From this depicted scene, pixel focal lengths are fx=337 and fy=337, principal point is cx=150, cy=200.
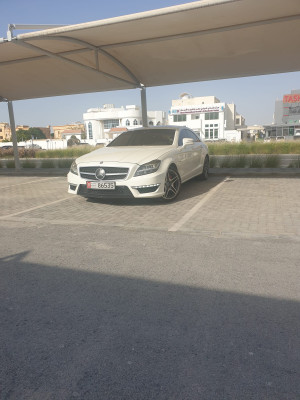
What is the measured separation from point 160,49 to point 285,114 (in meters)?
74.2

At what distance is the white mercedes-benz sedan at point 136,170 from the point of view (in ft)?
20.4

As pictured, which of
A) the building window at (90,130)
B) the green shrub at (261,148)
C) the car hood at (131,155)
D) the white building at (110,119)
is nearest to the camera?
the car hood at (131,155)

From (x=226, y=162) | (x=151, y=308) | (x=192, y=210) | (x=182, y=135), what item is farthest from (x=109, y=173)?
(x=226, y=162)

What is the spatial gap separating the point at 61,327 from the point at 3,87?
13.2 m

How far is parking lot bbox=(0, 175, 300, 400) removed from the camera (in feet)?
6.21

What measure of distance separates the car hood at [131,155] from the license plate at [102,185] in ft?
1.53

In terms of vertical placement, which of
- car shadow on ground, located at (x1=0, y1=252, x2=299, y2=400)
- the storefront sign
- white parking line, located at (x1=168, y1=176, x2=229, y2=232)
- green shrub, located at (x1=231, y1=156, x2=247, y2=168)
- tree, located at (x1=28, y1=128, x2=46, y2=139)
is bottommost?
car shadow on ground, located at (x1=0, y1=252, x2=299, y2=400)

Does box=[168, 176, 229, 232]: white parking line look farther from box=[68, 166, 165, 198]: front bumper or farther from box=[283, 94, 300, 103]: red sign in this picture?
box=[283, 94, 300, 103]: red sign

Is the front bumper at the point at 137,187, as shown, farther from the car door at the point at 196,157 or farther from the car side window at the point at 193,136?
the car side window at the point at 193,136

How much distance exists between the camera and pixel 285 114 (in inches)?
2975

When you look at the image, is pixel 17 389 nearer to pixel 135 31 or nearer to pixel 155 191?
pixel 155 191

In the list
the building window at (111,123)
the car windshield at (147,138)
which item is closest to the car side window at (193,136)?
the car windshield at (147,138)

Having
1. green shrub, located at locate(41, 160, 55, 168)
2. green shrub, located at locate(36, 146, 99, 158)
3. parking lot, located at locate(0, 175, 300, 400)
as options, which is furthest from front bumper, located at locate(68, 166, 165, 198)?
green shrub, located at locate(36, 146, 99, 158)

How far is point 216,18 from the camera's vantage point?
7.13m
